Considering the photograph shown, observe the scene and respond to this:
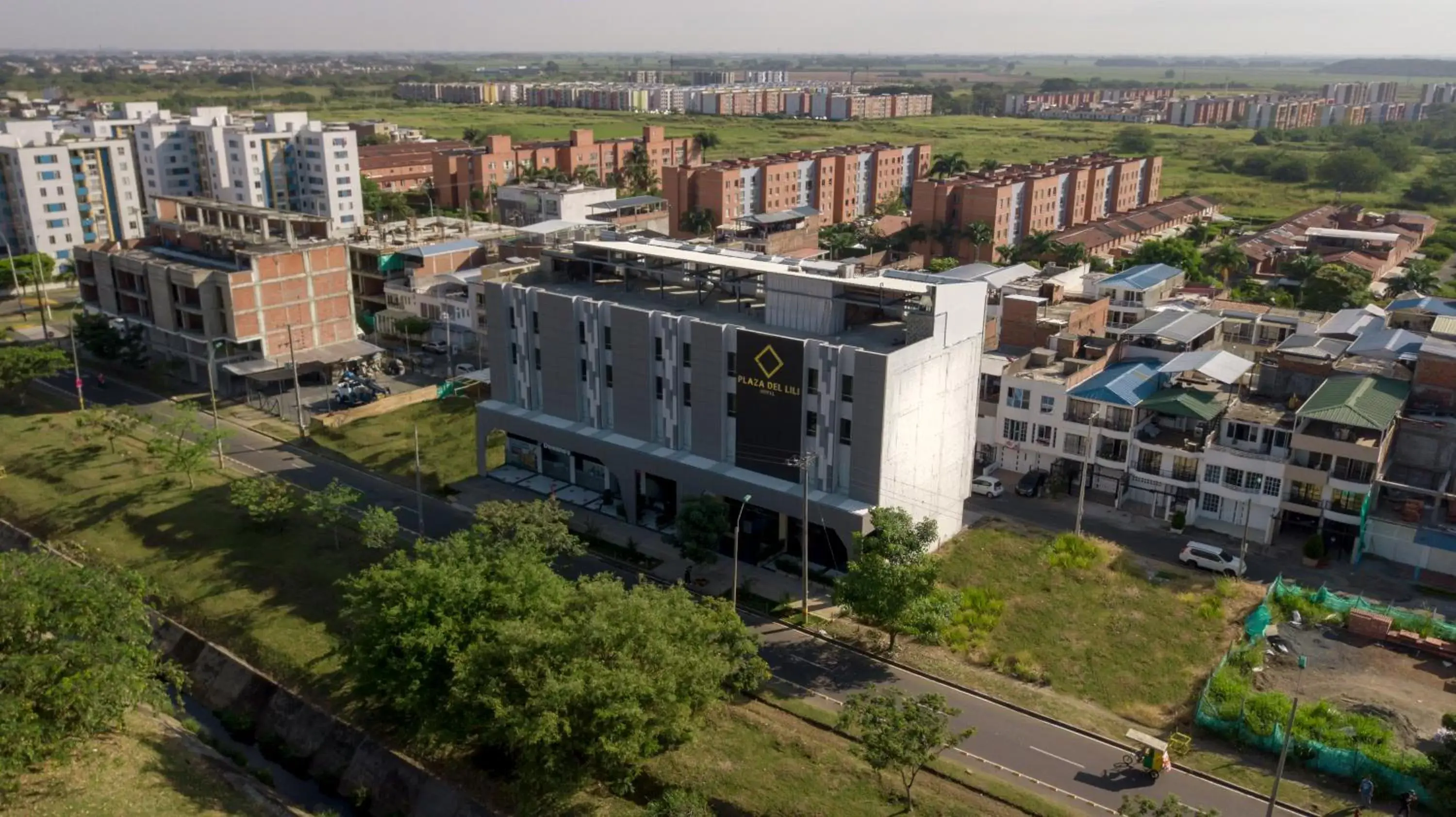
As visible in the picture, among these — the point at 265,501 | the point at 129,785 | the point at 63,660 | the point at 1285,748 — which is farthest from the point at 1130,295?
the point at 63,660

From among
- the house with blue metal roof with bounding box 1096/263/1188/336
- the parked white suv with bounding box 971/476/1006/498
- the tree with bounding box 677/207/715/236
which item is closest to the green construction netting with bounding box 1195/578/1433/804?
the parked white suv with bounding box 971/476/1006/498

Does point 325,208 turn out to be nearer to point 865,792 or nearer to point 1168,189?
point 865,792

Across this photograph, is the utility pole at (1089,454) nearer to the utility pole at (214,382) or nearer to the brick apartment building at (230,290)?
the utility pole at (214,382)

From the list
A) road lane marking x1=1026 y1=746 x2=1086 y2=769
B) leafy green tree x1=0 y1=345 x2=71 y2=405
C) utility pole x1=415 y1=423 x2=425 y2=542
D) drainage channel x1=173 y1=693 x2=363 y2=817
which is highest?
leafy green tree x1=0 y1=345 x2=71 y2=405

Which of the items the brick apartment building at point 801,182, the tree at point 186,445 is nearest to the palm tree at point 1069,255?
the brick apartment building at point 801,182

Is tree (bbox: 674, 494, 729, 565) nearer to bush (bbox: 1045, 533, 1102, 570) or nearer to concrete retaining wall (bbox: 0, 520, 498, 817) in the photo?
concrete retaining wall (bbox: 0, 520, 498, 817)

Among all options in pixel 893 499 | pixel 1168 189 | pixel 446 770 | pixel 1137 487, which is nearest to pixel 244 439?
pixel 446 770
